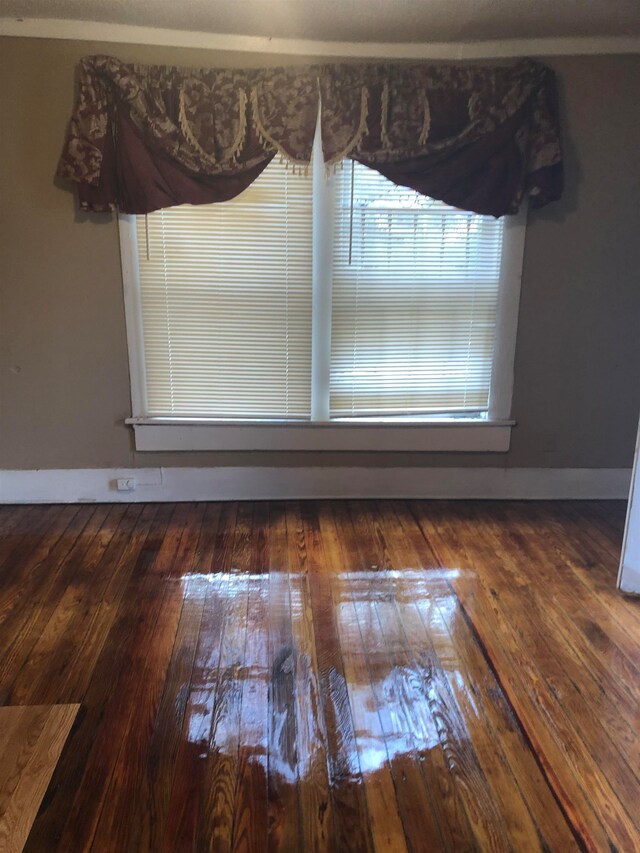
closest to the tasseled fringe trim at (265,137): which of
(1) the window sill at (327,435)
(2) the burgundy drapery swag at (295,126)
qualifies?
(2) the burgundy drapery swag at (295,126)

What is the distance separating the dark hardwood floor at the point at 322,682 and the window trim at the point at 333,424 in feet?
1.44

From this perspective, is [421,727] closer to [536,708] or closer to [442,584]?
[536,708]

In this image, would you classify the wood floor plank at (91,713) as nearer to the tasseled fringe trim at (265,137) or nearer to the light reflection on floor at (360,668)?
the light reflection on floor at (360,668)

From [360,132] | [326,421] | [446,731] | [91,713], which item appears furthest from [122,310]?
[446,731]

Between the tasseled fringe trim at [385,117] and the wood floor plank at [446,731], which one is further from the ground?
the tasseled fringe trim at [385,117]

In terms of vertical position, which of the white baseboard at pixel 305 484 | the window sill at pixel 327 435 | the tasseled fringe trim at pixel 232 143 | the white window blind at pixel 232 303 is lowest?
the white baseboard at pixel 305 484

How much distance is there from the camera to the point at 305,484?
336 centimetres

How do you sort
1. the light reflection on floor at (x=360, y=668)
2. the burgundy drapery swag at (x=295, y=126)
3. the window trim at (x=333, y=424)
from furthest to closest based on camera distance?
the window trim at (x=333, y=424) → the burgundy drapery swag at (x=295, y=126) → the light reflection on floor at (x=360, y=668)

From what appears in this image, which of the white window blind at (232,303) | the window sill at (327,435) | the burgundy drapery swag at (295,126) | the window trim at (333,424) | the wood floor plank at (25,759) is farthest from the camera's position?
the window sill at (327,435)

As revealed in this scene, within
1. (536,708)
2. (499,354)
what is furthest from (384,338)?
(536,708)

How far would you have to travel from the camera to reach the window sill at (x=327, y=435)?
10.6 ft

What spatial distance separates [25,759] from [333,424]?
2.08m

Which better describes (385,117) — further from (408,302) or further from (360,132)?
(408,302)

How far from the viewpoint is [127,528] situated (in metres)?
3.02
